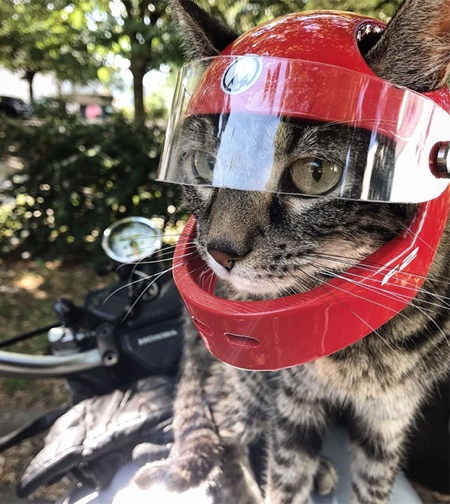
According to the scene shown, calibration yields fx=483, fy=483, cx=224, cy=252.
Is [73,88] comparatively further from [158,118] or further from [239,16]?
[239,16]

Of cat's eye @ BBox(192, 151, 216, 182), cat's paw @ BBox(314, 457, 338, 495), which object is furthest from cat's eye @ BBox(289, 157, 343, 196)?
cat's paw @ BBox(314, 457, 338, 495)

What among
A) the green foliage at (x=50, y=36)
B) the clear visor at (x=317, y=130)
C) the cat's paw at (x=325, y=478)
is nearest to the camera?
the clear visor at (x=317, y=130)

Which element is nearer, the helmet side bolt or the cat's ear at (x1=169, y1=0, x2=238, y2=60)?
the helmet side bolt

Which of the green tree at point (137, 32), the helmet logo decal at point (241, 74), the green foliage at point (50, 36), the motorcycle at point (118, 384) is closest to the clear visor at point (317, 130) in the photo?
the helmet logo decal at point (241, 74)

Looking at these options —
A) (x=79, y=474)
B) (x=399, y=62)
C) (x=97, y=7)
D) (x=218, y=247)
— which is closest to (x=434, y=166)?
(x=399, y=62)

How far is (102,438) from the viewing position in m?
0.95

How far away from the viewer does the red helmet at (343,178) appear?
0.62 meters

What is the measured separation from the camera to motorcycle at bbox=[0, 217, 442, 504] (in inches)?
37.0

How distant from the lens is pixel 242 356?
0.71 m

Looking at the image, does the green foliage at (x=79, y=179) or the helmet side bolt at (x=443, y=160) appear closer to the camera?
the helmet side bolt at (x=443, y=160)

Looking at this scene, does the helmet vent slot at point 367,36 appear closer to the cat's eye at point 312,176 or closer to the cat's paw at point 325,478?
the cat's eye at point 312,176

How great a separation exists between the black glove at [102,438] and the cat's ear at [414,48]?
0.77 meters

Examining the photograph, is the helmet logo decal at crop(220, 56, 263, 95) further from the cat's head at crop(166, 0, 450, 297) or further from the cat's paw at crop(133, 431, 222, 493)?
the cat's paw at crop(133, 431, 222, 493)

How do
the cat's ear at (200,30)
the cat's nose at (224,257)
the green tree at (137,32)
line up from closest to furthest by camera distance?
the cat's nose at (224,257)
the cat's ear at (200,30)
the green tree at (137,32)
